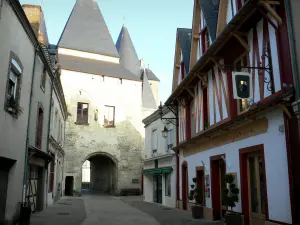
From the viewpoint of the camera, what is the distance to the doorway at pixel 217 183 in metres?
9.86

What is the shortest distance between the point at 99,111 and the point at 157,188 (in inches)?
384

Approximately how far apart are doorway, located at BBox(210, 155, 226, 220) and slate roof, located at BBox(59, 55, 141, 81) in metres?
17.2

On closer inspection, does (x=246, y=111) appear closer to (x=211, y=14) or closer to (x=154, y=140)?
(x=211, y=14)

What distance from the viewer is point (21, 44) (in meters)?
8.52

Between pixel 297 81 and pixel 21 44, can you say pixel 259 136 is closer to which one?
pixel 297 81

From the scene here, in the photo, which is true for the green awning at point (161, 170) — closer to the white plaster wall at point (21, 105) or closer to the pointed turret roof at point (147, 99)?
the white plaster wall at point (21, 105)

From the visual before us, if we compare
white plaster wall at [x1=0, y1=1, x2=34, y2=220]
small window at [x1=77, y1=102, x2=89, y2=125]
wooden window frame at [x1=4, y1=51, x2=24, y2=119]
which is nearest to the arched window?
white plaster wall at [x1=0, y1=1, x2=34, y2=220]

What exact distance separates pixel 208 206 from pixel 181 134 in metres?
4.24

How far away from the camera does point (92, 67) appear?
26.1 metres

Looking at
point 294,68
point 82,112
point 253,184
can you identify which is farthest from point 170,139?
point 82,112

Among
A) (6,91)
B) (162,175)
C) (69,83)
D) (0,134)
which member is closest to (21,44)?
(6,91)

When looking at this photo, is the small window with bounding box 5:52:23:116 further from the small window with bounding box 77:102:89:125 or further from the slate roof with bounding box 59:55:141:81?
the slate roof with bounding box 59:55:141:81

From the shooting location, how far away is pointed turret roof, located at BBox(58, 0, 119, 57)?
27516mm

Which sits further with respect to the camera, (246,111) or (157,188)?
(157,188)
